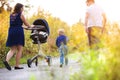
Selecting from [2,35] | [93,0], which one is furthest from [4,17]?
[93,0]

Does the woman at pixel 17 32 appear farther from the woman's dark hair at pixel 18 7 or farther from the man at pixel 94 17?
the man at pixel 94 17

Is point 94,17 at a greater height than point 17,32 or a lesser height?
greater

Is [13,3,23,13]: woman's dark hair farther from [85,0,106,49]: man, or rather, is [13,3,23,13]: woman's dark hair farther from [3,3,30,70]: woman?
[85,0,106,49]: man

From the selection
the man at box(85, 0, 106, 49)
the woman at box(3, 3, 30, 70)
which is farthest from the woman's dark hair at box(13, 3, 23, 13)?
the man at box(85, 0, 106, 49)

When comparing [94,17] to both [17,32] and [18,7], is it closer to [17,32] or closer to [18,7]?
[18,7]

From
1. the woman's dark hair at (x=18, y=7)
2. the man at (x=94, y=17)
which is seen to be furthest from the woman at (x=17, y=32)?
the man at (x=94, y=17)

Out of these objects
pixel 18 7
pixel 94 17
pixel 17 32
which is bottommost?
pixel 17 32

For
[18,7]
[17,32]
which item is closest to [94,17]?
[18,7]

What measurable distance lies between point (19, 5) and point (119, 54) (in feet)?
33.0

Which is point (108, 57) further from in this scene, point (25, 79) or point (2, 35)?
point (2, 35)

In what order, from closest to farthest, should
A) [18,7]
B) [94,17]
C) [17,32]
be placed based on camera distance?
[94,17]
[18,7]
[17,32]

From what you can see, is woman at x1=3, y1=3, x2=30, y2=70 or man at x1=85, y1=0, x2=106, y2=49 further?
woman at x1=3, y1=3, x2=30, y2=70

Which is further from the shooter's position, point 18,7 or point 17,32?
point 17,32

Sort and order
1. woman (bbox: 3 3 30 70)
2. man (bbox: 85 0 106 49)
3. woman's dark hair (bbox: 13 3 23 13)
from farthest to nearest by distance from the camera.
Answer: woman (bbox: 3 3 30 70)
woman's dark hair (bbox: 13 3 23 13)
man (bbox: 85 0 106 49)
